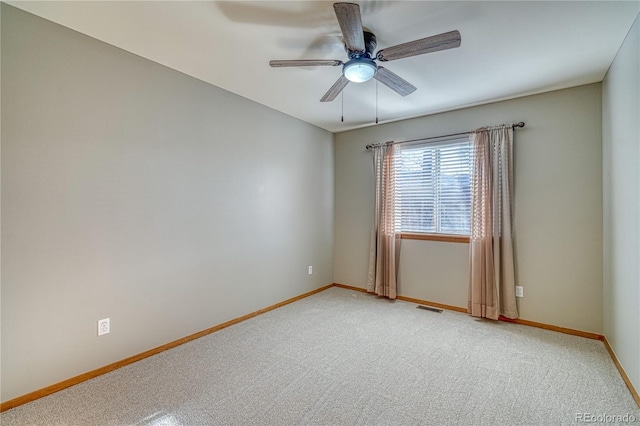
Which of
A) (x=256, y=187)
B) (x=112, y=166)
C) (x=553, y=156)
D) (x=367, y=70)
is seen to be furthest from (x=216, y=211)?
(x=553, y=156)

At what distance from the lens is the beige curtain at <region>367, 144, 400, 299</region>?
4.04m

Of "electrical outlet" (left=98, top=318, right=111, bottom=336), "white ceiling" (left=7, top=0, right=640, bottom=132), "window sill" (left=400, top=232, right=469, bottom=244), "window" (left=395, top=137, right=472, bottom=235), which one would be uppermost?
"white ceiling" (left=7, top=0, right=640, bottom=132)

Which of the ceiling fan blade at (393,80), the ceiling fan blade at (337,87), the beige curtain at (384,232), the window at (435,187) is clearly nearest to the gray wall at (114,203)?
the ceiling fan blade at (337,87)

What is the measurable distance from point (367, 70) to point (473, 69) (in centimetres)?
117

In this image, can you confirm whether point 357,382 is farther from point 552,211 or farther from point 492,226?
point 552,211

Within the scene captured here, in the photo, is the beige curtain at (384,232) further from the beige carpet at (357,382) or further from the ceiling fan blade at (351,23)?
the ceiling fan blade at (351,23)

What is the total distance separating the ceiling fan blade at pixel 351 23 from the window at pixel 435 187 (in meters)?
2.22

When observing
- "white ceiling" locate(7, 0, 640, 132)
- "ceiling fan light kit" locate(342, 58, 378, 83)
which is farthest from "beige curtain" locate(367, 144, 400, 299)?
"ceiling fan light kit" locate(342, 58, 378, 83)

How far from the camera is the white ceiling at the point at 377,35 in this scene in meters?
1.85

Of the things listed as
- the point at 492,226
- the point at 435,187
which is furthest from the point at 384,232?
the point at 492,226

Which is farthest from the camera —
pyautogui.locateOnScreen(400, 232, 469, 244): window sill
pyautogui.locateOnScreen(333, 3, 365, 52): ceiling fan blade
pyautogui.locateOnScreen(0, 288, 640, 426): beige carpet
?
pyautogui.locateOnScreen(400, 232, 469, 244): window sill

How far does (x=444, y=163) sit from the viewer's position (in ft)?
12.3

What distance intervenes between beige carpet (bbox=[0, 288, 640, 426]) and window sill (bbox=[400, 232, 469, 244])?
39.5 inches

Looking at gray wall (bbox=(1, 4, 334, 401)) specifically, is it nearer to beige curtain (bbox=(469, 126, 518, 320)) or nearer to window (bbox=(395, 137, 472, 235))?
window (bbox=(395, 137, 472, 235))
